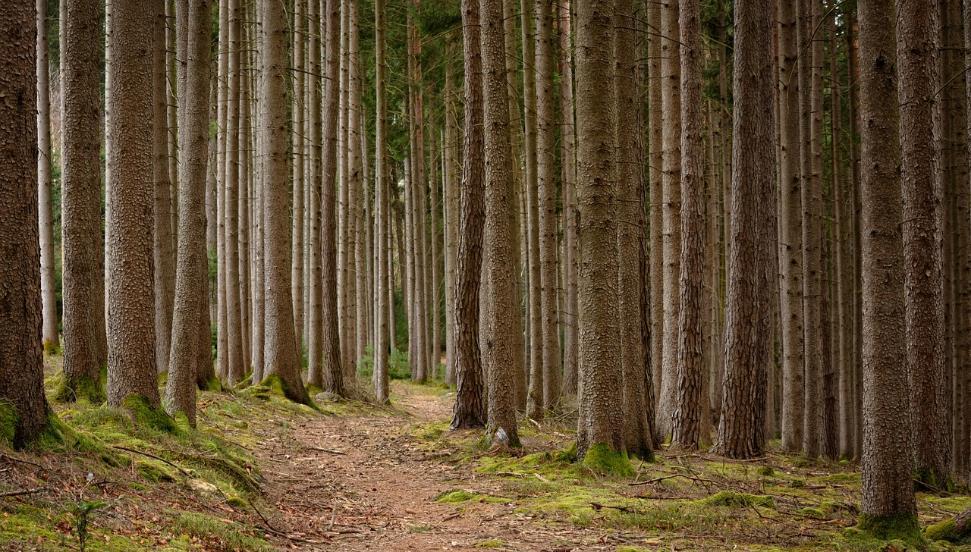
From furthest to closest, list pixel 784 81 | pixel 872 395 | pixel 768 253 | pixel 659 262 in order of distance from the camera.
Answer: pixel 659 262
pixel 784 81
pixel 768 253
pixel 872 395

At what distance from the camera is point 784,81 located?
12.8 meters

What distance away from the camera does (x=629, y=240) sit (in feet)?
33.4

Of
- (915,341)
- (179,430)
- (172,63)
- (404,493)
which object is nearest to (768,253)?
(915,341)

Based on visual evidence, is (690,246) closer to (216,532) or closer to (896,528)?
(896,528)

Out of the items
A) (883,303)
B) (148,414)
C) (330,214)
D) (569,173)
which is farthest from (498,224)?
(569,173)

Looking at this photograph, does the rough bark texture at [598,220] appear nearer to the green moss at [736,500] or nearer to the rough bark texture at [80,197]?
the green moss at [736,500]

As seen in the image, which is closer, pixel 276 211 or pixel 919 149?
pixel 919 149

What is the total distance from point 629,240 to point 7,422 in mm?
7165

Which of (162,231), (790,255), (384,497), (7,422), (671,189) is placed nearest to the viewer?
(7,422)

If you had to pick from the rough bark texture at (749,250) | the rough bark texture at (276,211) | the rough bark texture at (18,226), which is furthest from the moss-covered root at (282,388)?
the rough bark texture at (18,226)

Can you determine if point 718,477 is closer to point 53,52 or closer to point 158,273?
point 158,273

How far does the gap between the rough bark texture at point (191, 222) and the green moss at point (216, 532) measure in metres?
3.46

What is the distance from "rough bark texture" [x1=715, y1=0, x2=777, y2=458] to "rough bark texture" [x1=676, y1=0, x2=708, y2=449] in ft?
1.40

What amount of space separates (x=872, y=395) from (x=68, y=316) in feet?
25.1
